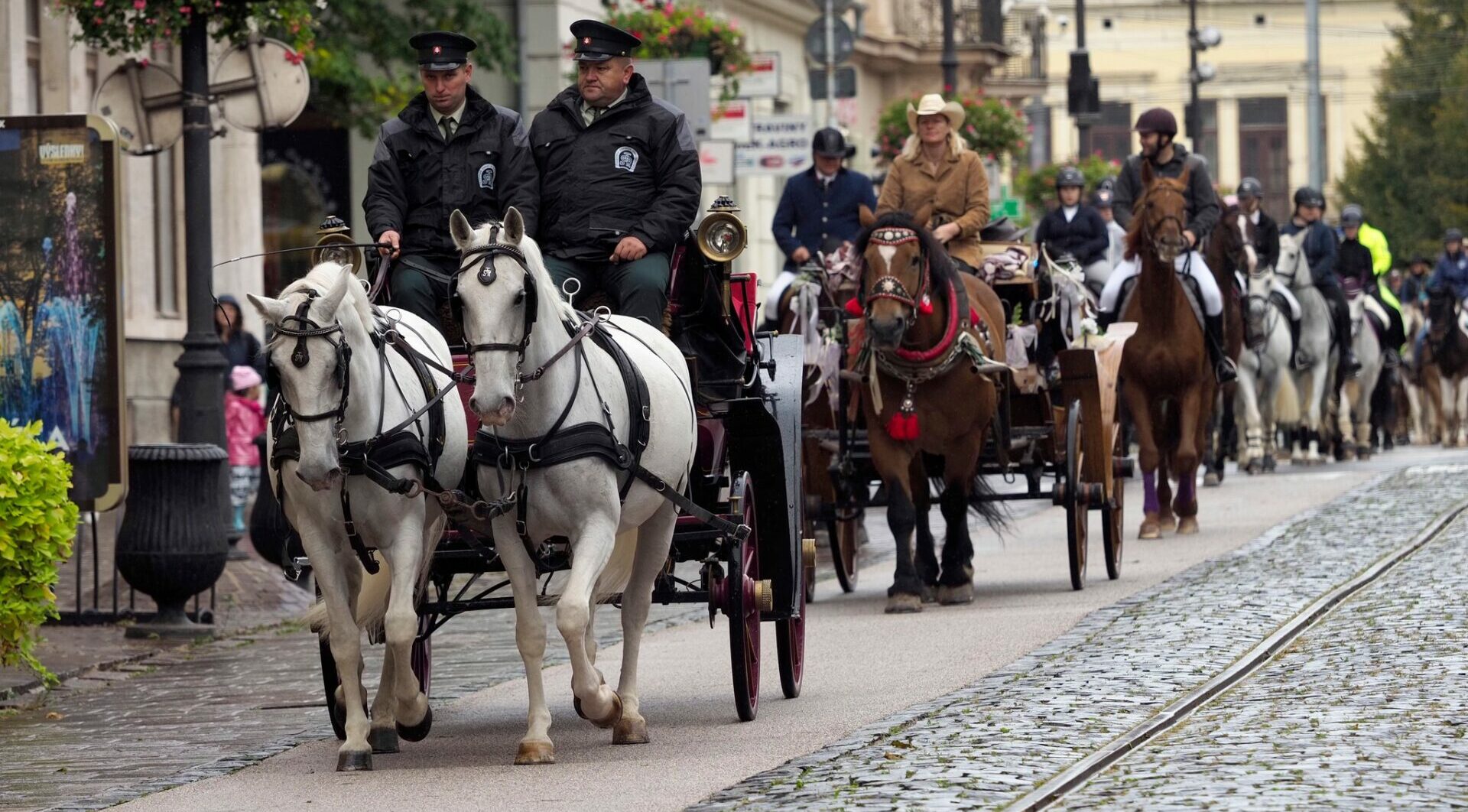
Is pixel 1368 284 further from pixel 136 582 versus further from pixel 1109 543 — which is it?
pixel 136 582

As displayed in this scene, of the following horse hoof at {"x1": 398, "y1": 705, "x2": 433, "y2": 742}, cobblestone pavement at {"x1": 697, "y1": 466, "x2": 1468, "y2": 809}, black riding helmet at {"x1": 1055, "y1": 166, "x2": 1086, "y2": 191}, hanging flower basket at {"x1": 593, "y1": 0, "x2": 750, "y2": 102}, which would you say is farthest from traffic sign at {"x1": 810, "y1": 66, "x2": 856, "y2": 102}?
horse hoof at {"x1": 398, "y1": 705, "x2": 433, "y2": 742}

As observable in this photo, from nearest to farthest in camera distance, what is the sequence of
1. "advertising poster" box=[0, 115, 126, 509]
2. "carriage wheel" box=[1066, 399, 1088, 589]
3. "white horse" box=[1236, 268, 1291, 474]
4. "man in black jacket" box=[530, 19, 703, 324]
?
"man in black jacket" box=[530, 19, 703, 324] → "advertising poster" box=[0, 115, 126, 509] → "carriage wheel" box=[1066, 399, 1088, 589] → "white horse" box=[1236, 268, 1291, 474]

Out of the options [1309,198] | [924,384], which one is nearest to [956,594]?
[924,384]

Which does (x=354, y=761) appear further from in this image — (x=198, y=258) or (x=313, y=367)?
(x=198, y=258)

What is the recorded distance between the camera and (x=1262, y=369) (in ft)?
84.8

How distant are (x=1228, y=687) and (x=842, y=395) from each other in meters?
4.66

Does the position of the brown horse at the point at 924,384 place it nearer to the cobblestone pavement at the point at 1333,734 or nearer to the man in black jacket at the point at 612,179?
the cobblestone pavement at the point at 1333,734

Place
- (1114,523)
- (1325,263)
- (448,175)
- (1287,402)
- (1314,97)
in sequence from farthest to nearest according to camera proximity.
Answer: (1314,97) < (1325,263) < (1287,402) < (1114,523) < (448,175)

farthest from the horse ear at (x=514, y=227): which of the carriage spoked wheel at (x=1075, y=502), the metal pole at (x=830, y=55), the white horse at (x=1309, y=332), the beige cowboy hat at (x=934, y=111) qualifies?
the metal pole at (x=830, y=55)

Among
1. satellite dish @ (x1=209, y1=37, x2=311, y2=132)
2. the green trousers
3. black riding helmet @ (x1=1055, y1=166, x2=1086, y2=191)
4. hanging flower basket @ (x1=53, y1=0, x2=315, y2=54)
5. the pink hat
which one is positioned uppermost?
hanging flower basket @ (x1=53, y1=0, x2=315, y2=54)

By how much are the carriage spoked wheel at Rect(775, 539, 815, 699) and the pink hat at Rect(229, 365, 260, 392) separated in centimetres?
1103

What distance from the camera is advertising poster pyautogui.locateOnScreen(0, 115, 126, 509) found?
14.1 meters

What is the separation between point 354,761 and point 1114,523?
24.2ft

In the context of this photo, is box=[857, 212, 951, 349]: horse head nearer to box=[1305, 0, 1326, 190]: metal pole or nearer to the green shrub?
the green shrub
